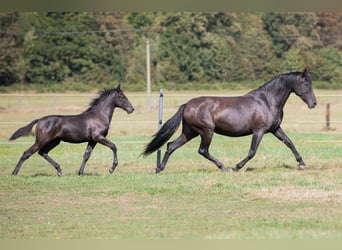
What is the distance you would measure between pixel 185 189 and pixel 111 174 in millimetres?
2226

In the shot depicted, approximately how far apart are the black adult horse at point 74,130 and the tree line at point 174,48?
25350 millimetres

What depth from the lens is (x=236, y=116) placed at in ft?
38.0

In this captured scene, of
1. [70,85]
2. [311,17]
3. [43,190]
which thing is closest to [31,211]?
[43,190]

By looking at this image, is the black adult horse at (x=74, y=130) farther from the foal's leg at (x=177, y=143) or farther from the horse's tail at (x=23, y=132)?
the foal's leg at (x=177, y=143)

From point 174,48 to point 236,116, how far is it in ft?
93.3

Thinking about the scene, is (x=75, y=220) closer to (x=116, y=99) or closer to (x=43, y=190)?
(x=43, y=190)

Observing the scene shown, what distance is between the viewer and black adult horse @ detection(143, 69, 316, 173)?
452 inches

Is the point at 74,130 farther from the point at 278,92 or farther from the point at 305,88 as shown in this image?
the point at 305,88

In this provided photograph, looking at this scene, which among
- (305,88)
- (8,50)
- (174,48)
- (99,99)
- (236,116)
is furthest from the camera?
(8,50)

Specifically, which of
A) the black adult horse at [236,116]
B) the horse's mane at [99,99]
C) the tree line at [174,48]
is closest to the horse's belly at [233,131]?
the black adult horse at [236,116]

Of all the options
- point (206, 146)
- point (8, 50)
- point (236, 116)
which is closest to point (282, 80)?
point (236, 116)

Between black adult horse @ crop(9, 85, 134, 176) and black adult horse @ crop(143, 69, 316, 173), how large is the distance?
3.04 feet

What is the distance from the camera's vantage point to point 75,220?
7375mm

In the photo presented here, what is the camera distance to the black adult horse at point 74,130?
11484mm
